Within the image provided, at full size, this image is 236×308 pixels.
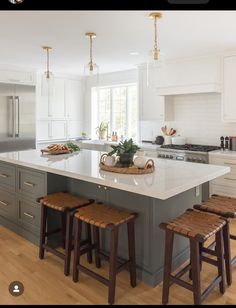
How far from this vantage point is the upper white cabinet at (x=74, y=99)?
6.64 m

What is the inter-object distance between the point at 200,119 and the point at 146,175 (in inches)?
115

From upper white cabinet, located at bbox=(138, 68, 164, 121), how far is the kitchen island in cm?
216

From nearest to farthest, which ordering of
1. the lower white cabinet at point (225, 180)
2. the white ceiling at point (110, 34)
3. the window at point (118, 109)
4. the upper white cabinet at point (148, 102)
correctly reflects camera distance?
the white ceiling at point (110, 34)
the lower white cabinet at point (225, 180)
the upper white cabinet at point (148, 102)
the window at point (118, 109)

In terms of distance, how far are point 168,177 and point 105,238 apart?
3.11ft

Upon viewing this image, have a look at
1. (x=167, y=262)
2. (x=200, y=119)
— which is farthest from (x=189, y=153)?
(x=167, y=262)

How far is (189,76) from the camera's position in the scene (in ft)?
15.3

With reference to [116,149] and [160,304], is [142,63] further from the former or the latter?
[160,304]

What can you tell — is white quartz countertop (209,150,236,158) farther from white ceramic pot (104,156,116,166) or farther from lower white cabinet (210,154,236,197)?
white ceramic pot (104,156,116,166)

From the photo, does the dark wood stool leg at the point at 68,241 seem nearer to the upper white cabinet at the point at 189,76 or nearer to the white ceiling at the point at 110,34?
the white ceiling at the point at 110,34

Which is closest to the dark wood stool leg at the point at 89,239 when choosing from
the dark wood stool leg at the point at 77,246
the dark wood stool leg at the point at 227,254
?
the dark wood stool leg at the point at 77,246

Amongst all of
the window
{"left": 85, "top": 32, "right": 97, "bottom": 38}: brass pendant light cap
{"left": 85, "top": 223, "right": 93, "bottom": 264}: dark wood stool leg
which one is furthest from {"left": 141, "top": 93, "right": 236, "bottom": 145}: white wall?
{"left": 85, "top": 223, "right": 93, "bottom": 264}: dark wood stool leg

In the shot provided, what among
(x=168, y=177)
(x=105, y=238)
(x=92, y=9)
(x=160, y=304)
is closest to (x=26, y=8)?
(x=92, y=9)

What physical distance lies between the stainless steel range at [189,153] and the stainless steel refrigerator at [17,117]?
262 cm

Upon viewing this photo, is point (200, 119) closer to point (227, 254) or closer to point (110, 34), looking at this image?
point (110, 34)
